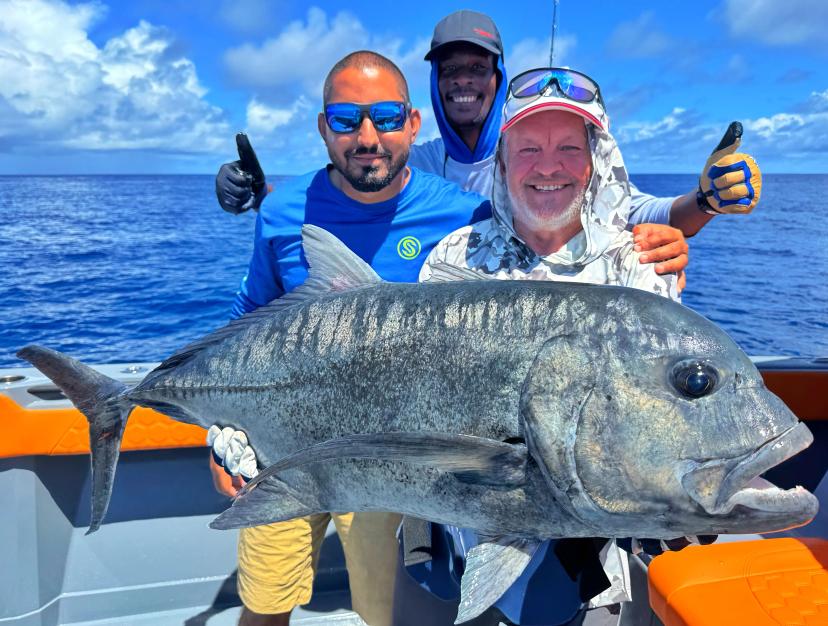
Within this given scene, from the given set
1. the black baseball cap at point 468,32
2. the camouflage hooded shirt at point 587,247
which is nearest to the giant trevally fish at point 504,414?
the camouflage hooded shirt at point 587,247

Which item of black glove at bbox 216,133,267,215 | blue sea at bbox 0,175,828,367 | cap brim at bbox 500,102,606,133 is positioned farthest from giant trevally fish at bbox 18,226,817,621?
blue sea at bbox 0,175,828,367

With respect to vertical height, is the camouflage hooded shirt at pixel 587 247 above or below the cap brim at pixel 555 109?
below

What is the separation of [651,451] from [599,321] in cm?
33

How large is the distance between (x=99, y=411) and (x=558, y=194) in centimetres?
196

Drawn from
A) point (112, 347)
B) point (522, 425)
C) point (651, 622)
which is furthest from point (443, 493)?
point (112, 347)

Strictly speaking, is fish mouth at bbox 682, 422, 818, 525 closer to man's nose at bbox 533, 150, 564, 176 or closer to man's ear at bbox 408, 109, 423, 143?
man's nose at bbox 533, 150, 564, 176

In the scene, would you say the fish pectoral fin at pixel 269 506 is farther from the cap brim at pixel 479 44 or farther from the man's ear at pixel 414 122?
the cap brim at pixel 479 44

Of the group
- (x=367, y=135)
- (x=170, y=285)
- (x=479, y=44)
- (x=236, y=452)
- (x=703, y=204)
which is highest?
(x=479, y=44)

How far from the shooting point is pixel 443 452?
1414mm

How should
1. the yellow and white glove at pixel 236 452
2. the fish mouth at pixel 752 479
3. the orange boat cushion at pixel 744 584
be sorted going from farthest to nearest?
the yellow and white glove at pixel 236 452, the orange boat cushion at pixel 744 584, the fish mouth at pixel 752 479

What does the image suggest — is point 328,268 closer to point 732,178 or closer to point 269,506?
point 269,506

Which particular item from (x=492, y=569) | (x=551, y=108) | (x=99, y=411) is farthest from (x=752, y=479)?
(x=99, y=411)

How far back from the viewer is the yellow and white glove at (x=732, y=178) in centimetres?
266

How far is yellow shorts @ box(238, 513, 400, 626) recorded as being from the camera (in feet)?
9.32
